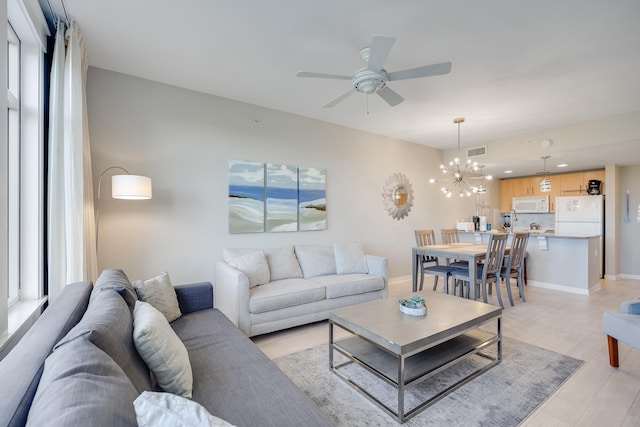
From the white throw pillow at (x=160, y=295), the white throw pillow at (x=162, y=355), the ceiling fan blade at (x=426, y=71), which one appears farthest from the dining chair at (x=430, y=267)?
the white throw pillow at (x=162, y=355)

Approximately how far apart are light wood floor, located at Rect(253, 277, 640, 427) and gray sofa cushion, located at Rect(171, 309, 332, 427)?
886 millimetres

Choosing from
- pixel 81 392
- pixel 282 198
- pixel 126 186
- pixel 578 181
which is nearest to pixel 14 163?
pixel 126 186

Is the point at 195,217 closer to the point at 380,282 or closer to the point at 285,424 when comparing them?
the point at 380,282

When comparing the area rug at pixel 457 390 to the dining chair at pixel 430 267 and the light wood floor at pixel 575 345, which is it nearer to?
the light wood floor at pixel 575 345

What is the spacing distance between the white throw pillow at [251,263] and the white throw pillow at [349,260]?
991 millimetres

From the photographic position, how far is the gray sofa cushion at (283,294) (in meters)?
2.87

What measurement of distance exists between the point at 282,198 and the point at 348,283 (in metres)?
1.45

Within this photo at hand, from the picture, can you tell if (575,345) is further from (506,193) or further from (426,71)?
(506,193)

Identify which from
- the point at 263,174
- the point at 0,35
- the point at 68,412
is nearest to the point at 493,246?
the point at 263,174

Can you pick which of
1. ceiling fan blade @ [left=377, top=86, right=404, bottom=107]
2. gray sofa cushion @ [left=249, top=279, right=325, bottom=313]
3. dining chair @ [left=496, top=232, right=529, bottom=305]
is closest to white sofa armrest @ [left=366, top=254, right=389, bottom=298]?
gray sofa cushion @ [left=249, top=279, right=325, bottom=313]

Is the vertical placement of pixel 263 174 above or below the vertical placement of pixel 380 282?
above

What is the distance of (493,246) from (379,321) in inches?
95.5

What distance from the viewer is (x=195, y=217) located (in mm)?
3432

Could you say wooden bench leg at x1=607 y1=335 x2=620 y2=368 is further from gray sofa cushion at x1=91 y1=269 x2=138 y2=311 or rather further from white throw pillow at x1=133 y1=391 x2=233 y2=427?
gray sofa cushion at x1=91 y1=269 x2=138 y2=311
